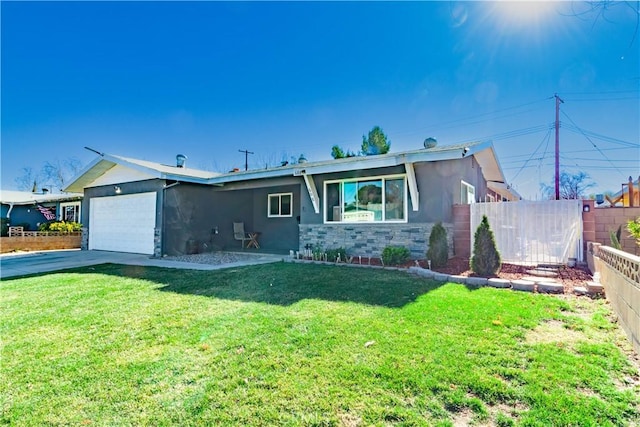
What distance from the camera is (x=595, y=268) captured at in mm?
6027

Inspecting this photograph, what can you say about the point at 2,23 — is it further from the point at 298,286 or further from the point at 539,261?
the point at 539,261

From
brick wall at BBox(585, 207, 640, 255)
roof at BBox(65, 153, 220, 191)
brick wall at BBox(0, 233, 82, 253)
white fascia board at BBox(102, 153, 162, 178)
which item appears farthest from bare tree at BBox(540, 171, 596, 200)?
brick wall at BBox(0, 233, 82, 253)

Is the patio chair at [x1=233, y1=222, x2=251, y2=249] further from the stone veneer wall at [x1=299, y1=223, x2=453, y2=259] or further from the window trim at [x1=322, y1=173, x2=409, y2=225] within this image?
the window trim at [x1=322, y1=173, x2=409, y2=225]

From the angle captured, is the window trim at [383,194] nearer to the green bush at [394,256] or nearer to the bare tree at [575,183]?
the green bush at [394,256]

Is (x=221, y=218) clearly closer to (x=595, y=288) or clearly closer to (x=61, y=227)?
(x=61, y=227)

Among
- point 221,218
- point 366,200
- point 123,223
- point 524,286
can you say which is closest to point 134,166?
point 123,223

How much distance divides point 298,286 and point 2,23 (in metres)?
12.7

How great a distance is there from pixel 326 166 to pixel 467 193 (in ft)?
16.4

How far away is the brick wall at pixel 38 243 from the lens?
14656mm

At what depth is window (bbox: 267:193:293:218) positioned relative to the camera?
13133mm

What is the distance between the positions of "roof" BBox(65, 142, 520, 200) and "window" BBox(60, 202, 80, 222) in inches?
161

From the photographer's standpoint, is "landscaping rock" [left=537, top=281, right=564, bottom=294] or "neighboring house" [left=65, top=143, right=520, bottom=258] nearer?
"landscaping rock" [left=537, top=281, right=564, bottom=294]

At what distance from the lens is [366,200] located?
951cm

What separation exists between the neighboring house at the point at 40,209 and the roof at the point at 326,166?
172 inches
